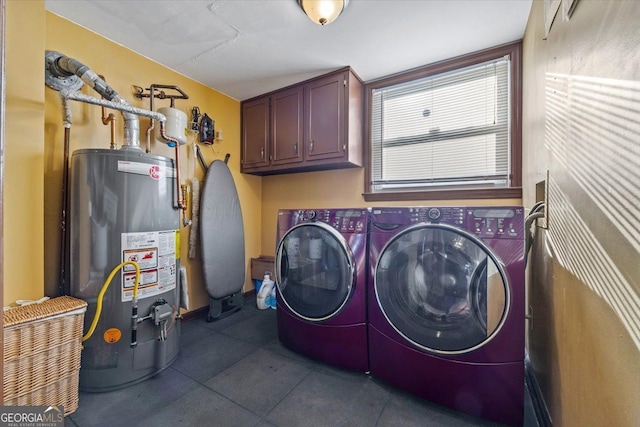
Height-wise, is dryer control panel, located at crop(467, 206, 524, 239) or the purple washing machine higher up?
dryer control panel, located at crop(467, 206, 524, 239)

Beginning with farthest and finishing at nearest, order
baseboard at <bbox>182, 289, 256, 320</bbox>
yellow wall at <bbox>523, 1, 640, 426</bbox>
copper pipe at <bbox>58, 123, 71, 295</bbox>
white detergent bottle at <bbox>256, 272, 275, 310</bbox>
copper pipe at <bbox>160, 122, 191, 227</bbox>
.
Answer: white detergent bottle at <bbox>256, 272, 275, 310</bbox> < baseboard at <bbox>182, 289, 256, 320</bbox> < copper pipe at <bbox>160, 122, 191, 227</bbox> < copper pipe at <bbox>58, 123, 71, 295</bbox> < yellow wall at <bbox>523, 1, 640, 426</bbox>

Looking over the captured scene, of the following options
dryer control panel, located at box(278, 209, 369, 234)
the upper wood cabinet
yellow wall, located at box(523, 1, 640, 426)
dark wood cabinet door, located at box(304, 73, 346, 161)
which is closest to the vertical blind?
the upper wood cabinet

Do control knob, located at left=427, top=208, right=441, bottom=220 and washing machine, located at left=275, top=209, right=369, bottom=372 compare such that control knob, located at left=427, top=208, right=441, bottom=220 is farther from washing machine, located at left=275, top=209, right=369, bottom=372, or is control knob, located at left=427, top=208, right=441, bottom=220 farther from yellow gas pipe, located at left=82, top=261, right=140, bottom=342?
yellow gas pipe, located at left=82, top=261, right=140, bottom=342

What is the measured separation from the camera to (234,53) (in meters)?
2.07

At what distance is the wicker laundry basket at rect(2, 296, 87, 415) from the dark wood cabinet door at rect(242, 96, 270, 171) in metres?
1.92

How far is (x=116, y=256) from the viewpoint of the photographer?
146cm

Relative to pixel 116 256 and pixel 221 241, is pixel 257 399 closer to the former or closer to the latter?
pixel 116 256

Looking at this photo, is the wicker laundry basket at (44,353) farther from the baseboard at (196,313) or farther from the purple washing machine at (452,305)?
the purple washing machine at (452,305)

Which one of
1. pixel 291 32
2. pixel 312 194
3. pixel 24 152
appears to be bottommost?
pixel 312 194

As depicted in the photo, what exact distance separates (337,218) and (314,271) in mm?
409

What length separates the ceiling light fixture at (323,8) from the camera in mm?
1460

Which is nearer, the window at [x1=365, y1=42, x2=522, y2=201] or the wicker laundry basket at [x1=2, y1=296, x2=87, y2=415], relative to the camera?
the wicker laundry basket at [x1=2, y1=296, x2=87, y2=415]

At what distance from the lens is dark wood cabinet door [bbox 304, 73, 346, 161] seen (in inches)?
90.3

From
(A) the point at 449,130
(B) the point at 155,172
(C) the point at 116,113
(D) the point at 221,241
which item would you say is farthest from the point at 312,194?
(C) the point at 116,113
